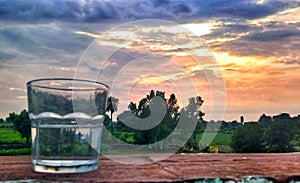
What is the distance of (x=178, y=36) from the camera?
7.68ft

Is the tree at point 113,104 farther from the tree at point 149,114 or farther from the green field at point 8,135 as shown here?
the green field at point 8,135

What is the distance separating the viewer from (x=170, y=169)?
4.54 ft

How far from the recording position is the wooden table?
47.4 inches

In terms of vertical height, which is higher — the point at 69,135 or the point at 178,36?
the point at 178,36

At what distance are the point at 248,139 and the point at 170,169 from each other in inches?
47.6

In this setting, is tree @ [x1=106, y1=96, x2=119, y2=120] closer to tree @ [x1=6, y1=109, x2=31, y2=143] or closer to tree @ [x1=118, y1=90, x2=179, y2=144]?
tree @ [x1=118, y1=90, x2=179, y2=144]

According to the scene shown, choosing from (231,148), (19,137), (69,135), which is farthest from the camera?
(231,148)

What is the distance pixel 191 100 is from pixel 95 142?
909 mm

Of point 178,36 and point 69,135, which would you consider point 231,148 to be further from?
point 69,135

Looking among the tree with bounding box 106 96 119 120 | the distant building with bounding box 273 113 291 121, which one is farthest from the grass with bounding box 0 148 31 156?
the distant building with bounding box 273 113 291 121

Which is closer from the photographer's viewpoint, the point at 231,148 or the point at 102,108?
the point at 102,108

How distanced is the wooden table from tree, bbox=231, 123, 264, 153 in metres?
0.52

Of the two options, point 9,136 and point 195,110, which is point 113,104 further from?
point 9,136

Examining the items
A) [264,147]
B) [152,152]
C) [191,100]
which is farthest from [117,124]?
[264,147]
